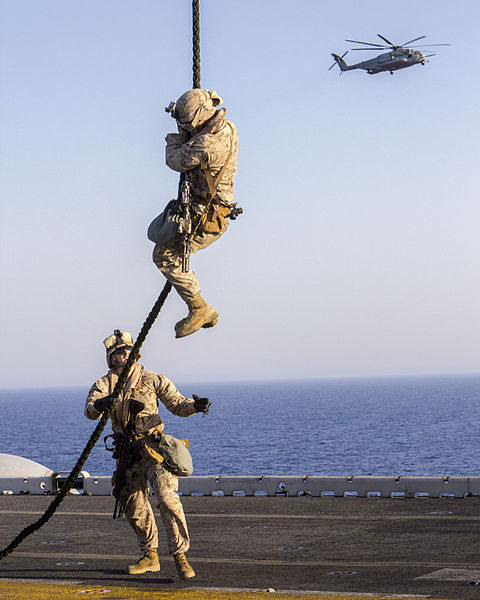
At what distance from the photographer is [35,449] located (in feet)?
321

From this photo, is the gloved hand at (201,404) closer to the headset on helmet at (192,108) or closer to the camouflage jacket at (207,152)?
the camouflage jacket at (207,152)

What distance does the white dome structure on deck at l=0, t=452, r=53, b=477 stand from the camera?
21561 mm

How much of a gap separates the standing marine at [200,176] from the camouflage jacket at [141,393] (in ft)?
7.83

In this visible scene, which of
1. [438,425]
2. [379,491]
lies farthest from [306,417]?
[379,491]

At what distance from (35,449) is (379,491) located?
8455 centimetres

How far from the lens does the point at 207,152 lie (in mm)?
7613

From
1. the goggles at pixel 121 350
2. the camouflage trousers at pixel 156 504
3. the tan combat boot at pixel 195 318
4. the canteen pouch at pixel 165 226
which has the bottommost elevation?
the camouflage trousers at pixel 156 504

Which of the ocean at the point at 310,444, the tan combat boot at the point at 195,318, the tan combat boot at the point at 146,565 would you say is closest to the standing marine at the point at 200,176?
the tan combat boot at the point at 195,318

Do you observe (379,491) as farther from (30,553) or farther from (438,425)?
(438,425)

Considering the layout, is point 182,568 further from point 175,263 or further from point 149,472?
point 175,263

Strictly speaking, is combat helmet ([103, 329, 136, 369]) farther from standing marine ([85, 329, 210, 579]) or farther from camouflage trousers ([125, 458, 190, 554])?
camouflage trousers ([125, 458, 190, 554])

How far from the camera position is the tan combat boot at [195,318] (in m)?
8.10

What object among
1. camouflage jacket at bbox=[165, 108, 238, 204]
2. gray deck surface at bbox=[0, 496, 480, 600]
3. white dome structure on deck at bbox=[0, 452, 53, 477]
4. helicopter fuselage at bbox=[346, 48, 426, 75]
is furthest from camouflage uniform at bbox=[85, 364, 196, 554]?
helicopter fuselage at bbox=[346, 48, 426, 75]

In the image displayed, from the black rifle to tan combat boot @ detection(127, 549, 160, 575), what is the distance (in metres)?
0.59
